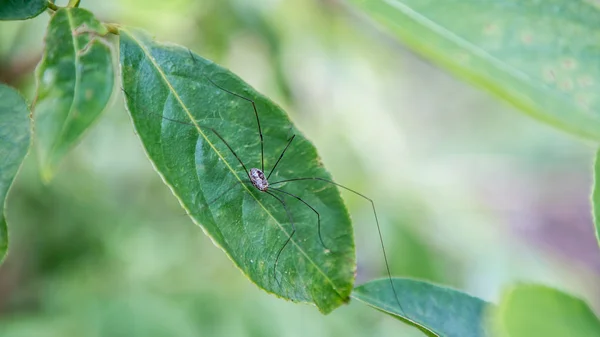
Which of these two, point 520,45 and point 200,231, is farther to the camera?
point 200,231

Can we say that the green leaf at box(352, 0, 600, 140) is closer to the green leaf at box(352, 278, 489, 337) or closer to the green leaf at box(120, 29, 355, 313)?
the green leaf at box(120, 29, 355, 313)

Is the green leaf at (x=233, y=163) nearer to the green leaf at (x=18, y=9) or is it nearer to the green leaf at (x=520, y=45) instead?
Result: the green leaf at (x=18, y=9)

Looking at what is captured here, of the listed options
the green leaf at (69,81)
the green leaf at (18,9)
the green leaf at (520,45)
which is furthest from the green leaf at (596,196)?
the green leaf at (18,9)

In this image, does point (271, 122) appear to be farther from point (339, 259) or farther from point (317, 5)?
point (317, 5)

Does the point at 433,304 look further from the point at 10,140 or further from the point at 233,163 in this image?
the point at 10,140

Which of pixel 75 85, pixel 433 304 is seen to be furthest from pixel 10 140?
pixel 433 304

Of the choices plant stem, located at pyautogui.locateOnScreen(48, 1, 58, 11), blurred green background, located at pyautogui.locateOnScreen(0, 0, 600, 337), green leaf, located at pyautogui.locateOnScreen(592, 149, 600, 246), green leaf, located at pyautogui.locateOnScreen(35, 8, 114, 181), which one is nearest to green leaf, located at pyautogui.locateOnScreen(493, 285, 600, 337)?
green leaf, located at pyautogui.locateOnScreen(592, 149, 600, 246)
